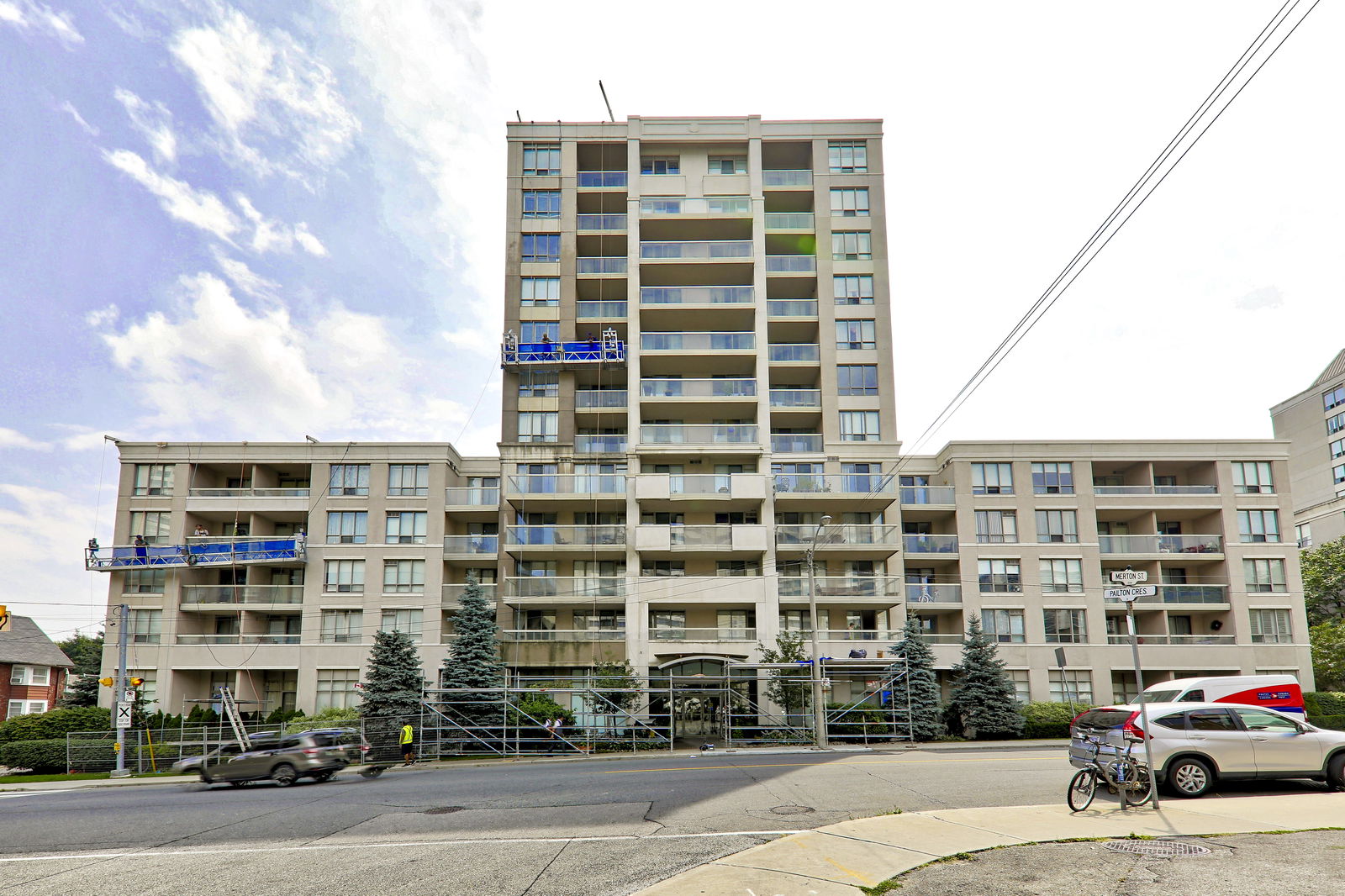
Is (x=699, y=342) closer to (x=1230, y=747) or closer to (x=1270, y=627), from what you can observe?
(x=1270, y=627)

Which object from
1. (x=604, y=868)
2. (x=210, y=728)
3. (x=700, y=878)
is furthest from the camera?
(x=210, y=728)

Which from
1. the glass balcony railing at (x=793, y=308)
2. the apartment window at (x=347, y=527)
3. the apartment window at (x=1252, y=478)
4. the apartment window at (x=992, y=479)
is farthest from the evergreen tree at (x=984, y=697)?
the apartment window at (x=347, y=527)

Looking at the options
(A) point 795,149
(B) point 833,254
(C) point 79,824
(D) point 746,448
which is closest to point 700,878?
(C) point 79,824

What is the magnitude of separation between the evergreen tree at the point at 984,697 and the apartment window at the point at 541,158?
119 feet

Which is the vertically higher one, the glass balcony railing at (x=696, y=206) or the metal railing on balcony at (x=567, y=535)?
the glass balcony railing at (x=696, y=206)

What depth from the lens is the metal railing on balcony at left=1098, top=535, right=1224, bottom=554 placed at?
4975 centimetres

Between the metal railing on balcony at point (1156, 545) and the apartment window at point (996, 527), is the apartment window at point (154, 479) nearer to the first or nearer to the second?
the apartment window at point (996, 527)

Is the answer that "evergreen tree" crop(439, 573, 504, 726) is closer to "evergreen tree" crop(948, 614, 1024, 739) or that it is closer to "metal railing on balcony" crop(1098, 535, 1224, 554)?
"evergreen tree" crop(948, 614, 1024, 739)

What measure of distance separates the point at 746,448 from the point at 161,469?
32.5 m

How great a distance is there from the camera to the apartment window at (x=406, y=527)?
49.8 m

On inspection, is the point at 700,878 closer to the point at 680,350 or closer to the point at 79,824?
the point at 79,824

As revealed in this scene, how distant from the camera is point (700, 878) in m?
10.2

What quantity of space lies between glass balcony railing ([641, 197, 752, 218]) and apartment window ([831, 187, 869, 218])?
18.1 ft

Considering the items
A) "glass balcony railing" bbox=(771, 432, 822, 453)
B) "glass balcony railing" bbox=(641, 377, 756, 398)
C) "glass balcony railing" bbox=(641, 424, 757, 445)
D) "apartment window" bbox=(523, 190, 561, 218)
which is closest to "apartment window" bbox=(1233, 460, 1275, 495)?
"glass balcony railing" bbox=(771, 432, 822, 453)
